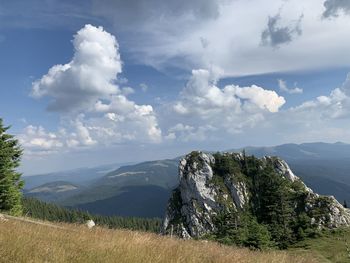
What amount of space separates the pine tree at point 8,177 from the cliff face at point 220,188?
7010 cm

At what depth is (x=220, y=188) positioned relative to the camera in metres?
135

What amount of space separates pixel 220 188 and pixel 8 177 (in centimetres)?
9638

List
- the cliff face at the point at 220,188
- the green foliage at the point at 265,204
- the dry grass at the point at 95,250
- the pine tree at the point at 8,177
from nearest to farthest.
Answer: the dry grass at the point at 95,250 < the pine tree at the point at 8,177 < the green foliage at the point at 265,204 < the cliff face at the point at 220,188

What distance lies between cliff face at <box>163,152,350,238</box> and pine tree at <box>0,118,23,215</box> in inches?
2760

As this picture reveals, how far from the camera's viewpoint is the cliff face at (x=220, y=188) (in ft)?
400

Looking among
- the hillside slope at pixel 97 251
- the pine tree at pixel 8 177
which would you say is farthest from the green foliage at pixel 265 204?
the hillside slope at pixel 97 251

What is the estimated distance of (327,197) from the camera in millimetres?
100812

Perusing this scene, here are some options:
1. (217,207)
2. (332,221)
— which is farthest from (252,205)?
(332,221)

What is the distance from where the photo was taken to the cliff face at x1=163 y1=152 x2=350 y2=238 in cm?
12194

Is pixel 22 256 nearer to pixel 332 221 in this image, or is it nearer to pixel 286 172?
pixel 332 221

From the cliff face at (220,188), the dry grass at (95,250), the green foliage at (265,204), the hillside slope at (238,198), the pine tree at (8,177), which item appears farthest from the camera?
the cliff face at (220,188)

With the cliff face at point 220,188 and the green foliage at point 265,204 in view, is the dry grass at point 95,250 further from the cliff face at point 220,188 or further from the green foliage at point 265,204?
the cliff face at point 220,188

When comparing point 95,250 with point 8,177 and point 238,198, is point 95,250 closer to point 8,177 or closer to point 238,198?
point 8,177

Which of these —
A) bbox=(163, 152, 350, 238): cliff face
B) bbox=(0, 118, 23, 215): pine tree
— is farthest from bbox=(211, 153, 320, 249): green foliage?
bbox=(0, 118, 23, 215): pine tree
